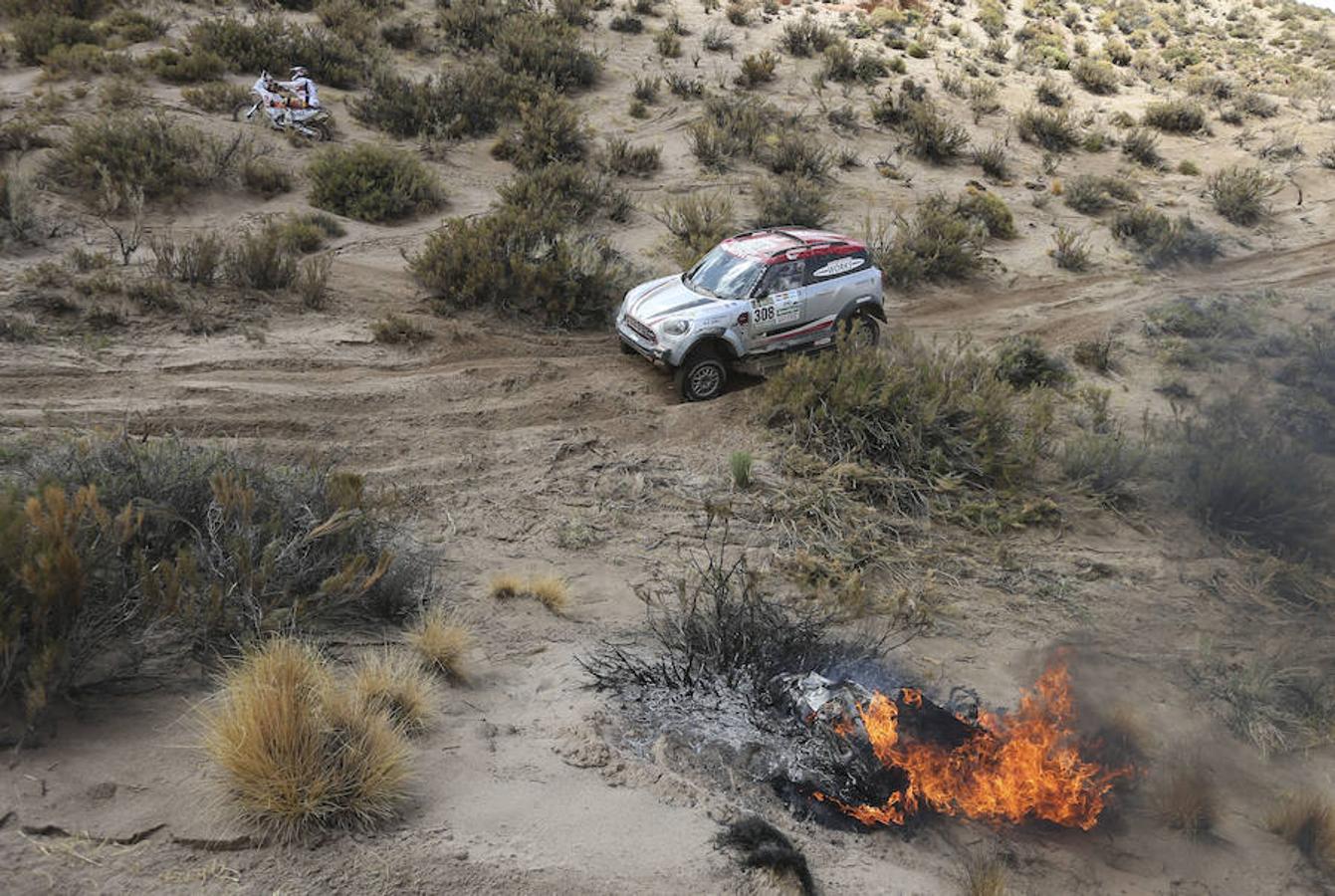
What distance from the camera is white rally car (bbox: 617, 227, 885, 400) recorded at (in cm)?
938

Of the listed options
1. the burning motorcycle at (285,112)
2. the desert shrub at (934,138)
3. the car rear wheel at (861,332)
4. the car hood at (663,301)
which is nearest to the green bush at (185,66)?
the burning motorcycle at (285,112)

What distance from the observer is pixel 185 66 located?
51.3ft

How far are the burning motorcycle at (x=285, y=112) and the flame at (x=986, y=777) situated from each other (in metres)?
15.1

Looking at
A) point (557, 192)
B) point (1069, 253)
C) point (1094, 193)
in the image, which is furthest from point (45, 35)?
point (1094, 193)

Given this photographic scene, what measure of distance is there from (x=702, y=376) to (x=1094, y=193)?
13286 millimetres

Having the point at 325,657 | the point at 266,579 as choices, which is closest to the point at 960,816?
the point at 325,657

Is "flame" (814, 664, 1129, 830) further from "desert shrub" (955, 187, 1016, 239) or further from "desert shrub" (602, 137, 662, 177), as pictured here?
"desert shrub" (955, 187, 1016, 239)

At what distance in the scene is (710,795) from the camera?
381 centimetres

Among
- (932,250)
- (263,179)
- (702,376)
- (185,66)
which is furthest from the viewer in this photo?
(185,66)

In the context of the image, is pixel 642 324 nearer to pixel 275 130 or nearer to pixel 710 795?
pixel 710 795

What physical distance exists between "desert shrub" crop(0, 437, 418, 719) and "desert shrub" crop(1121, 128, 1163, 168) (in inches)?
893

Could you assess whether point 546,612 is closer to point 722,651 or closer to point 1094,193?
point 722,651

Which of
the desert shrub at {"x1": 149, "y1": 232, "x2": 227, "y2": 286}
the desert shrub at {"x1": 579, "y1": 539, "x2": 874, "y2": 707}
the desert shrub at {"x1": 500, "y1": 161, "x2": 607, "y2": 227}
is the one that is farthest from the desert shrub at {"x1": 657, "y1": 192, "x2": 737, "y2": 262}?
the desert shrub at {"x1": 579, "y1": 539, "x2": 874, "y2": 707}

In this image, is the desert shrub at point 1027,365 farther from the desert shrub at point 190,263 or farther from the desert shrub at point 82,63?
the desert shrub at point 82,63
